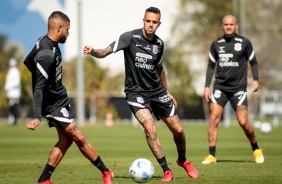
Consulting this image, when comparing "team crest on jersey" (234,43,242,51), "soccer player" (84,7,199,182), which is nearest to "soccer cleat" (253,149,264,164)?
"team crest on jersey" (234,43,242,51)

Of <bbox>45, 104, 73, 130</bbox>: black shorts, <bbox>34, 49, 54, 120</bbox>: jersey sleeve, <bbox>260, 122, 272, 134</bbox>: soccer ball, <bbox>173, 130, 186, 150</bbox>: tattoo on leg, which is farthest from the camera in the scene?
<bbox>260, 122, 272, 134</bbox>: soccer ball

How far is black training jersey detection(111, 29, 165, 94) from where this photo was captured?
11.3m

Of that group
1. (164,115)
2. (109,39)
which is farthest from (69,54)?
(164,115)

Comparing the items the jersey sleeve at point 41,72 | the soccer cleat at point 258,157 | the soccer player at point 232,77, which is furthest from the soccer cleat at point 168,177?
the soccer player at point 232,77

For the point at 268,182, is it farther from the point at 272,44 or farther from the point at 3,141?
the point at 272,44

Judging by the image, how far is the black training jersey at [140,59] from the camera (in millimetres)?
11281

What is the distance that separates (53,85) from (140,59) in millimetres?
1736

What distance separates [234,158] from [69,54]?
38.4m

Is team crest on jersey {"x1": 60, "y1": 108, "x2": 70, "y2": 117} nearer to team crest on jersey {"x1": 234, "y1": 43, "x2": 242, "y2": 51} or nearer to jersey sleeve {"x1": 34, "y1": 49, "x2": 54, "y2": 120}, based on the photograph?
jersey sleeve {"x1": 34, "y1": 49, "x2": 54, "y2": 120}

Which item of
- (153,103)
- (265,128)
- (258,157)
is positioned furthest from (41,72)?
(265,128)

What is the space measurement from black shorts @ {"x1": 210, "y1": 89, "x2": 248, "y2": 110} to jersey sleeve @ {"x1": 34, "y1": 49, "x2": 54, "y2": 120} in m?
5.63

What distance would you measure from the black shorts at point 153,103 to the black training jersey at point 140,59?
0.09m

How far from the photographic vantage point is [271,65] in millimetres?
54625

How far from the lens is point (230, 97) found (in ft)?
48.4
